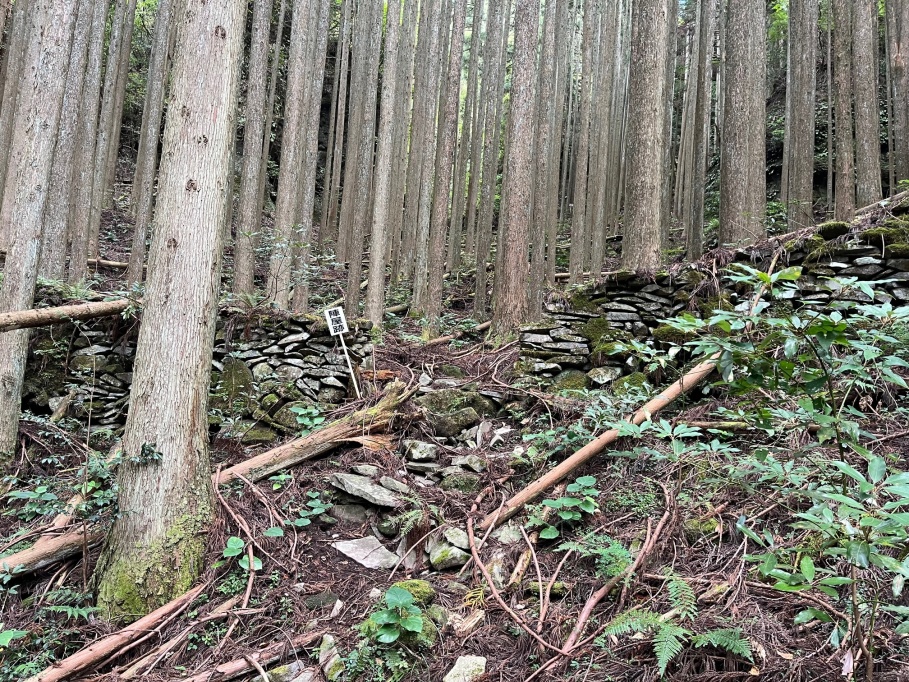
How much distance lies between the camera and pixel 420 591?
2.81 meters

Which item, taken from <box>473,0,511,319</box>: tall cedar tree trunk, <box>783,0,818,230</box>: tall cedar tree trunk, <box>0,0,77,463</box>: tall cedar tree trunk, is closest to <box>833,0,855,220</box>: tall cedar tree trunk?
<box>783,0,818,230</box>: tall cedar tree trunk

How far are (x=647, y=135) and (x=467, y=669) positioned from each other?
5.53 m

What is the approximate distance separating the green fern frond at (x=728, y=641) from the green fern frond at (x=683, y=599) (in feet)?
0.42

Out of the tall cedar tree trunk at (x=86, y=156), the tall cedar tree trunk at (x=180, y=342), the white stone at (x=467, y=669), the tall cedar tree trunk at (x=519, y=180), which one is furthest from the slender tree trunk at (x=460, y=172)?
the white stone at (x=467, y=669)

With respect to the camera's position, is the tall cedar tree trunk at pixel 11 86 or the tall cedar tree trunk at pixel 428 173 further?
the tall cedar tree trunk at pixel 428 173

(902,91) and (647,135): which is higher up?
(902,91)

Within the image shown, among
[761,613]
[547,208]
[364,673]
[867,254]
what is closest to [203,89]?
[364,673]

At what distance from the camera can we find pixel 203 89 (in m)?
3.38

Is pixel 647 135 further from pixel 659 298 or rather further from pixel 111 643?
pixel 111 643

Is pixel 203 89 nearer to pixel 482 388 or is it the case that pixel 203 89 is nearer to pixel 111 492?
pixel 111 492

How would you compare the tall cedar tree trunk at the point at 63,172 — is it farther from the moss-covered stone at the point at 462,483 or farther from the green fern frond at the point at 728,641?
the green fern frond at the point at 728,641

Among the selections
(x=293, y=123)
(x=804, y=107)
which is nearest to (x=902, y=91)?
(x=804, y=107)

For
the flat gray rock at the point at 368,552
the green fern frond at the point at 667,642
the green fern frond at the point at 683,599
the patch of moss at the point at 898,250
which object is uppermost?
the patch of moss at the point at 898,250

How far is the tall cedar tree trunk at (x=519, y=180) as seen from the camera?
6.61m
